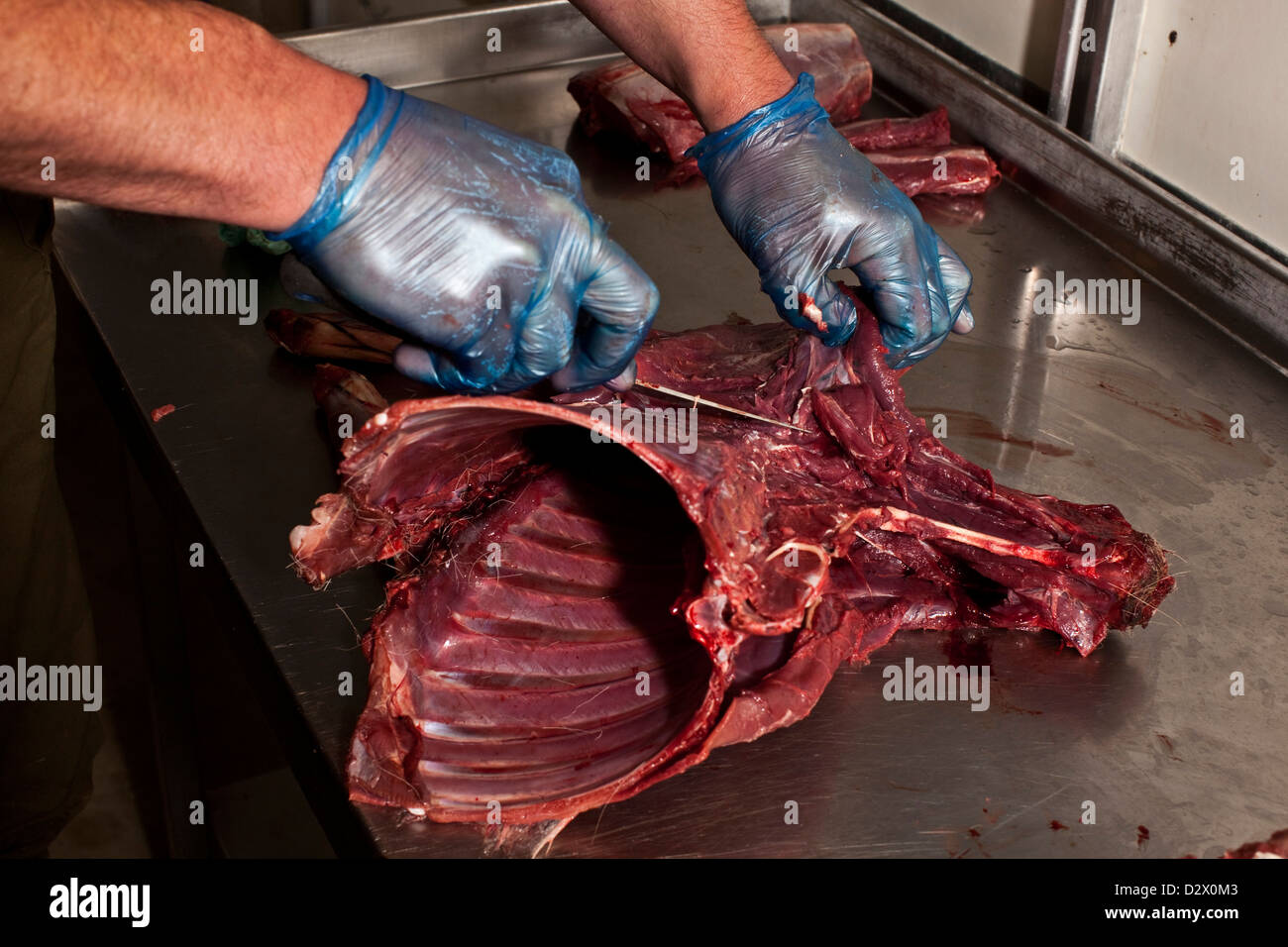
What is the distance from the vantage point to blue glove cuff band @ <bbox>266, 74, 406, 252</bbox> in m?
1.88

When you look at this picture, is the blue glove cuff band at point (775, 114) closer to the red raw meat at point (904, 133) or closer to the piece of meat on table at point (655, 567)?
the piece of meat on table at point (655, 567)

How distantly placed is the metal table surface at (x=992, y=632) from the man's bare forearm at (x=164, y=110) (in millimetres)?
864

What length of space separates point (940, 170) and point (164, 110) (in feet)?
8.03

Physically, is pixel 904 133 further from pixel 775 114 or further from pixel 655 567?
pixel 655 567

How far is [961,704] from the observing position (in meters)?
2.21

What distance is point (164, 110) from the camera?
176cm

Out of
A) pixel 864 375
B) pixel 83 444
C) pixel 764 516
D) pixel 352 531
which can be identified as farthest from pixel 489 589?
pixel 83 444

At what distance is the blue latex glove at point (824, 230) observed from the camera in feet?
8.14

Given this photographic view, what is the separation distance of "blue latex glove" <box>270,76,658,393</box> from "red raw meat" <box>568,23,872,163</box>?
6.13ft
